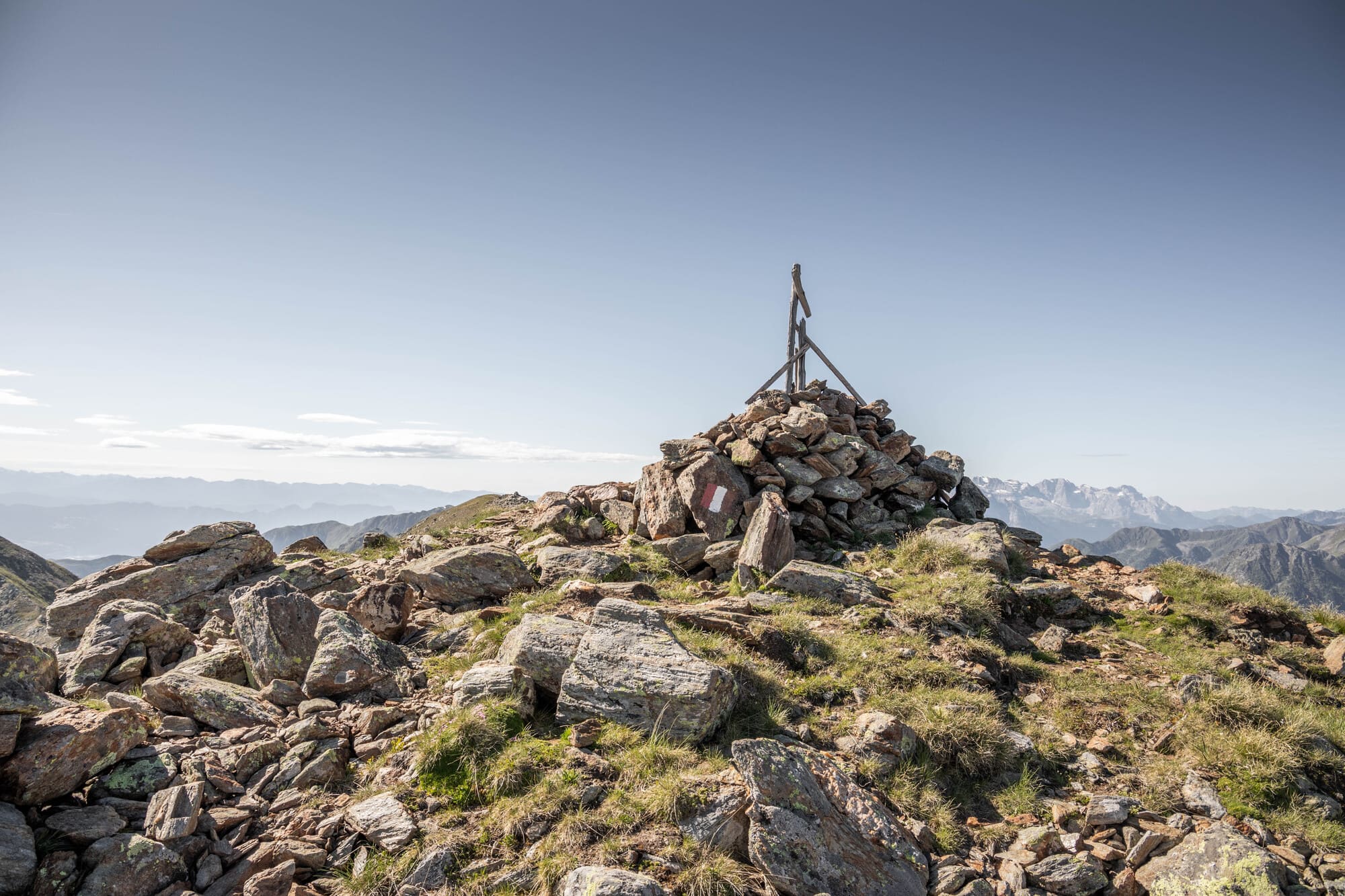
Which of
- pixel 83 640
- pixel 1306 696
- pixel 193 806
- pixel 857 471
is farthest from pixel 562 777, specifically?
pixel 857 471

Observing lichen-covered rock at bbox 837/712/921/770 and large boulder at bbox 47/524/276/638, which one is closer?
lichen-covered rock at bbox 837/712/921/770

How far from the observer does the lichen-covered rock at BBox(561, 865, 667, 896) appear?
5.62 m

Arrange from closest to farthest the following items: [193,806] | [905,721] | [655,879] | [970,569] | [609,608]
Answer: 1. [655,879]
2. [193,806]
3. [905,721]
4. [609,608]
5. [970,569]

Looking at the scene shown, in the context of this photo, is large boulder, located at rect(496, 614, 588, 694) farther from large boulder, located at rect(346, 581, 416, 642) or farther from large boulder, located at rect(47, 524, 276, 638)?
large boulder, located at rect(47, 524, 276, 638)

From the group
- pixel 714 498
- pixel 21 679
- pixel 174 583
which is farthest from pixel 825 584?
pixel 174 583

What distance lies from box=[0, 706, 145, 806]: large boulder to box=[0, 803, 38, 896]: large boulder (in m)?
0.29

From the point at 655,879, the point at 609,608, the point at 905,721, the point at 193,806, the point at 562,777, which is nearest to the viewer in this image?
the point at 655,879

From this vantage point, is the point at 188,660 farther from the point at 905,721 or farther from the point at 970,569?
the point at 970,569

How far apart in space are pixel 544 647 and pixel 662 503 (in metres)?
9.03

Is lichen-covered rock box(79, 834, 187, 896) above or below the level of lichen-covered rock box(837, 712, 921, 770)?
below

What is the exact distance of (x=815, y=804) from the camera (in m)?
6.85

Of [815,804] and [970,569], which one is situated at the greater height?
[970,569]

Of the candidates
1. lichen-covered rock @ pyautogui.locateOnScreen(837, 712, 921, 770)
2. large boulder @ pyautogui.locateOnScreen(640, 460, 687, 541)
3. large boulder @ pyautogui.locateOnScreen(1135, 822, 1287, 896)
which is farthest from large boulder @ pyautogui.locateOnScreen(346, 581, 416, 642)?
large boulder @ pyautogui.locateOnScreen(1135, 822, 1287, 896)

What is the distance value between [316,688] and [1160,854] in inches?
465
